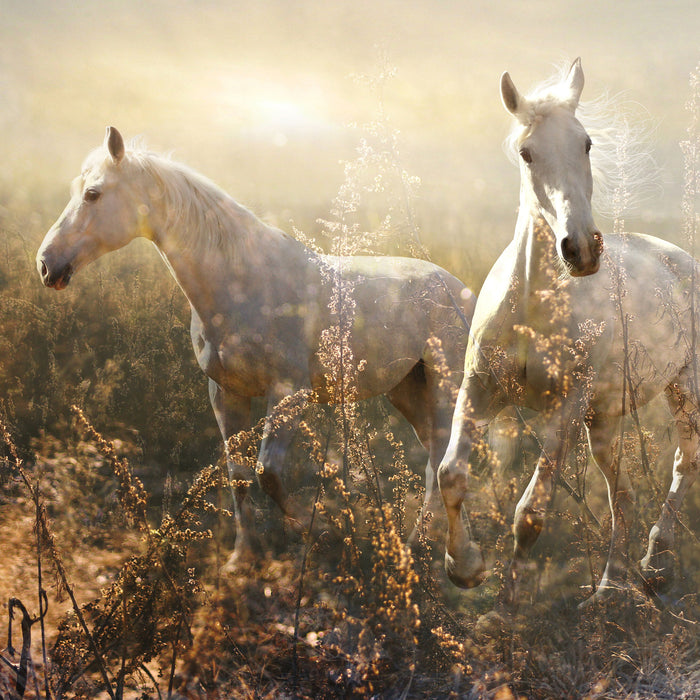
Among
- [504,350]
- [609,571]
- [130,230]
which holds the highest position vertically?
[130,230]

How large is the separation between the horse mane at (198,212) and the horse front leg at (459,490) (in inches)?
69.6

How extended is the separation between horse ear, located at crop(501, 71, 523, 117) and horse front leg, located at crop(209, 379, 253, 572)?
2476mm

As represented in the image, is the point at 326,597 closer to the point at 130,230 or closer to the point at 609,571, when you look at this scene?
the point at 609,571

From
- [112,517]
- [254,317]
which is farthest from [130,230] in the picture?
[112,517]

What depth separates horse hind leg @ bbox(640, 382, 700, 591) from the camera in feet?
12.2

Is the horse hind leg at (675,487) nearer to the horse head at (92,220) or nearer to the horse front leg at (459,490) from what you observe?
the horse front leg at (459,490)

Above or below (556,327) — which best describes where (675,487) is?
below

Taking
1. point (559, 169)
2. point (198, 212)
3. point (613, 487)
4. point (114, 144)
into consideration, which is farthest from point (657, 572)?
point (114, 144)

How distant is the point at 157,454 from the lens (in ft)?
17.2

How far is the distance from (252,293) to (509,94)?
198cm

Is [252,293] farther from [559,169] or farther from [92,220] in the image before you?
Result: [559,169]

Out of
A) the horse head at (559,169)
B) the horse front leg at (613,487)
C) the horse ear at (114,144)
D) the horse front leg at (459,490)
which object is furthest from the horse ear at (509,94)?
the horse ear at (114,144)

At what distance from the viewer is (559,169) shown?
101 inches

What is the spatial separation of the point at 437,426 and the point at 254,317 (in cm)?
149
